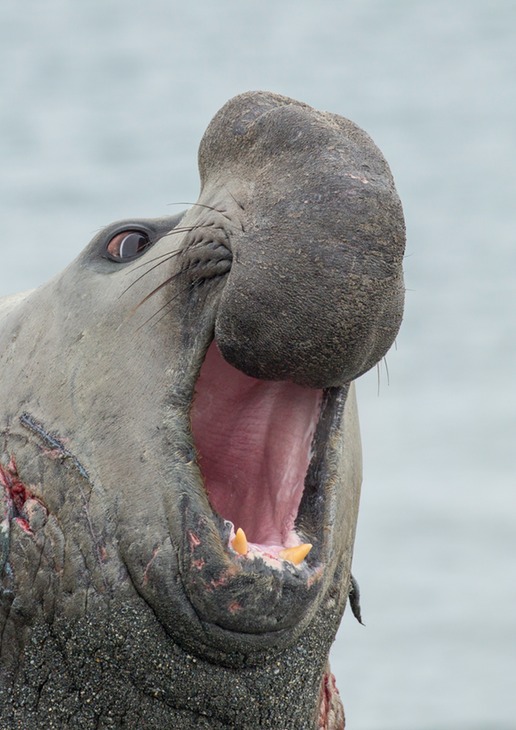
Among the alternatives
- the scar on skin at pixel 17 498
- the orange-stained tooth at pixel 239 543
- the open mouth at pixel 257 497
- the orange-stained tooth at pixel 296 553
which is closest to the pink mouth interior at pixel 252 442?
the open mouth at pixel 257 497

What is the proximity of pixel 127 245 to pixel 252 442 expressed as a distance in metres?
0.90

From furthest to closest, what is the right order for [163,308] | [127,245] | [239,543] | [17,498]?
[127,245], [17,498], [163,308], [239,543]

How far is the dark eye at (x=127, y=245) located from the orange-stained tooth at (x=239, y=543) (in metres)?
1.26

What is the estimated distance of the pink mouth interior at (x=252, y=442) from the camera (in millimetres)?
5113

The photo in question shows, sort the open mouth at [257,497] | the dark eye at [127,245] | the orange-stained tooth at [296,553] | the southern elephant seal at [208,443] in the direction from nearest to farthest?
the southern elephant seal at [208,443], the open mouth at [257,497], the orange-stained tooth at [296,553], the dark eye at [127,245]

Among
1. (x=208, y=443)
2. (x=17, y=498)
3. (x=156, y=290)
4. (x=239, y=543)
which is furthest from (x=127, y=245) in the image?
(x=239, y=543)

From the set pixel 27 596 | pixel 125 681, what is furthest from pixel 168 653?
pixel 27 596

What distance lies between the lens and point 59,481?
201 inches

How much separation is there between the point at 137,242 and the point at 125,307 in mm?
428

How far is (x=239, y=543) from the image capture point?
472 cm

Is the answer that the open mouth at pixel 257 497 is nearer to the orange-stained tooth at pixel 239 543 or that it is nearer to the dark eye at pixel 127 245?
the orange-stained tooth at pixel 239 543

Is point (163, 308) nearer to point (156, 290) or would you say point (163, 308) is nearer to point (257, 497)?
point (156, 290)

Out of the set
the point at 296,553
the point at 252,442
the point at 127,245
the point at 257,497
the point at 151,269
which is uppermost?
the point at 127,245

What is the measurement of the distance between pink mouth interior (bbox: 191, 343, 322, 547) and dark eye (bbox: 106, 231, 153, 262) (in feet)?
2.04
